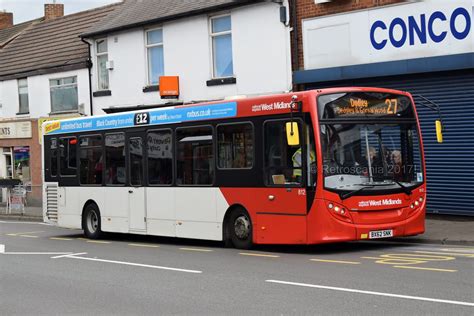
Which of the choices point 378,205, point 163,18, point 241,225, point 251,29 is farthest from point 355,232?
point 163,18

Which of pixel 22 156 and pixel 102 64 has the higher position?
pixel 102 64

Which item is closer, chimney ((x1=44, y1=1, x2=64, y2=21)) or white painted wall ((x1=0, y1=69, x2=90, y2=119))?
white painted wall ((x1=0, y1=69, x2=90, y2=119))

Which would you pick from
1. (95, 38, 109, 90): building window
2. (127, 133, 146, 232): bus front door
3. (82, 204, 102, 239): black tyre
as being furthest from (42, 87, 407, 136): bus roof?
(95, 38, 109, 90): building window

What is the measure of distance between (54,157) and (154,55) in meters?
7.62

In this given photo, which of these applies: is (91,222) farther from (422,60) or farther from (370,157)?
(422,60)

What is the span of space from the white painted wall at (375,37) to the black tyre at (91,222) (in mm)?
7153

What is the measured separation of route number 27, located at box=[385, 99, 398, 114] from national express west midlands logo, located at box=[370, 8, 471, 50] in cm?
490

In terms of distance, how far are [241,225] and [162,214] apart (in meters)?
2.47

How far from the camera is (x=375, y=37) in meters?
19.1

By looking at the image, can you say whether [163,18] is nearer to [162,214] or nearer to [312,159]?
[162,214]

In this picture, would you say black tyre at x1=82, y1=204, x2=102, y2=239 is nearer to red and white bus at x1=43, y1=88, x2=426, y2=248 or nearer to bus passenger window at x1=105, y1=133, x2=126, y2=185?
bus passenger window at x1=105, y1=133, x2=126, y2=185

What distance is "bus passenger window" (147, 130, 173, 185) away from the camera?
617 inches

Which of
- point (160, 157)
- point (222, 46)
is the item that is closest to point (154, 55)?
point (222, 46)

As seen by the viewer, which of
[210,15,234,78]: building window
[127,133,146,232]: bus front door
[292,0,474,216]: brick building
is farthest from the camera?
[210,15,234,78]: building window
